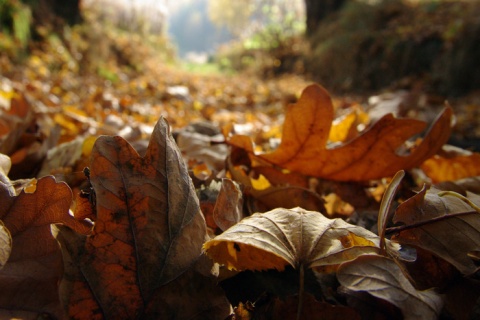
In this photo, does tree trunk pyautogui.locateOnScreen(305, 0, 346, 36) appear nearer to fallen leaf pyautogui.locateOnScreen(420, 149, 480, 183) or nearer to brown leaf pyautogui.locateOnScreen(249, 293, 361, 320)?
fallen leaf pyautogui.locateOnScreen(420, 149, 480, 183)

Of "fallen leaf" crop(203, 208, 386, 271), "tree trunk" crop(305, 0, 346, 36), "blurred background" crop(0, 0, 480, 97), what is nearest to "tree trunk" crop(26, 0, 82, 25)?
"blurred background" crop(0, 0, 480, 97)

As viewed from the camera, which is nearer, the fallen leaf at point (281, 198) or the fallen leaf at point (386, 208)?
the fallen leaf at point (386, 208)

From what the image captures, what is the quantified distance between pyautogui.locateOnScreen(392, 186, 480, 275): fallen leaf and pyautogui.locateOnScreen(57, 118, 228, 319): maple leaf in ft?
1.02

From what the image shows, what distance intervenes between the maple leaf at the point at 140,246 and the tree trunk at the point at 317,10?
40.7 ft

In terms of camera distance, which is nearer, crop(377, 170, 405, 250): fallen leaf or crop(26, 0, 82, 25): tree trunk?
crop(377, 170, 405, 250): fallen leaf

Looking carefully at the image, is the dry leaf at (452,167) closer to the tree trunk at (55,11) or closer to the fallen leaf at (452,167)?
the fallen leaf at (452,167)

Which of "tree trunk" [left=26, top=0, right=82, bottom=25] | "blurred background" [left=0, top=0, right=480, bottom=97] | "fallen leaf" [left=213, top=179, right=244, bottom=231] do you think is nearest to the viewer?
"fallen leaf" [left=213, top=179, right=244, bottom=231]

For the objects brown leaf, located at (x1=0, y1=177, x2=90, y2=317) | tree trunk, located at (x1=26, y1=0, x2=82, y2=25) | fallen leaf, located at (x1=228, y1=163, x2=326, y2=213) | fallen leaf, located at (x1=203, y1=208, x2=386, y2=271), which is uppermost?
tree trunk, located at (x1=26, y1=0, x2=82, y2=25)

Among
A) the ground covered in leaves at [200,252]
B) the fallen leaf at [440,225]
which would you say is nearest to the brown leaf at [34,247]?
the ground covered in leaves at [200,252]

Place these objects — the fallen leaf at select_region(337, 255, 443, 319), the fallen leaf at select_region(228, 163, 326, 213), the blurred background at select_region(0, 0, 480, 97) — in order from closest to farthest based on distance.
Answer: the fallen leaf at select_region(337, 255, 443, 319)
the fallen leaf at select_region(228, 163, 326, 213)
the blurred background at select_region(0, 0, 480, 97)

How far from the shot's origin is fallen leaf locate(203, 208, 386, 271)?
52 centimetres

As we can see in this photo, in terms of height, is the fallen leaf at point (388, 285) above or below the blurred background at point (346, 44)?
above

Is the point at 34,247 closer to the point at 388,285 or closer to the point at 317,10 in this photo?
the point at 388,285

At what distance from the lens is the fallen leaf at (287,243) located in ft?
1.72
